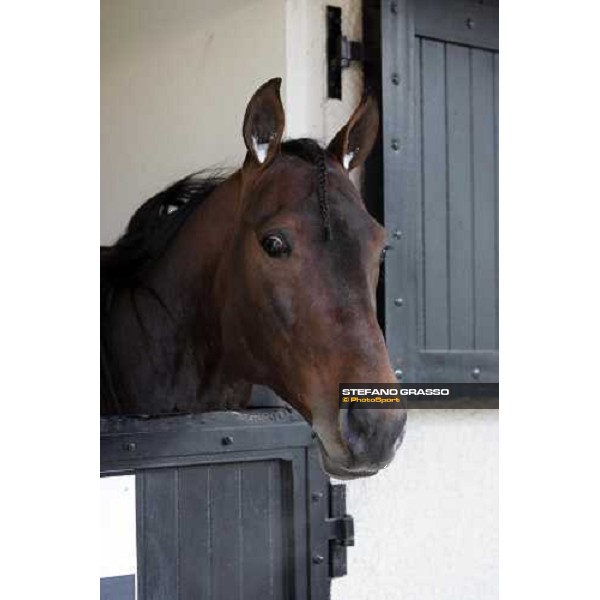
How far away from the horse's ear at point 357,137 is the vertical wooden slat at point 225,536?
0.33 meters

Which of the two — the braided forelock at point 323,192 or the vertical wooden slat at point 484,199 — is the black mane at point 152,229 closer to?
the braided forelock at point 323,192

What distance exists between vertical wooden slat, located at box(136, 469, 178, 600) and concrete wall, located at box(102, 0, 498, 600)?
211 millimetres

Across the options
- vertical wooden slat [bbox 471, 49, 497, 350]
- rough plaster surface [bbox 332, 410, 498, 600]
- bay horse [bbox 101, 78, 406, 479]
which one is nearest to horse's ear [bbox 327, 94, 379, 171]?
bay horse [bbox 101, 78, 406, 479]

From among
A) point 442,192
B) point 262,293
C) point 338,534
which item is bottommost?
point 338,534

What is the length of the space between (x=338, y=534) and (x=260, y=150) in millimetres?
417

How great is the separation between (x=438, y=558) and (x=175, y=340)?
1.17 feet

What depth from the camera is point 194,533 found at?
1205 millimetres

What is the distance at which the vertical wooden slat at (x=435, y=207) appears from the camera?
1267 mm

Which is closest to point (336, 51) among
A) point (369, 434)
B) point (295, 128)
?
point (295, 128)

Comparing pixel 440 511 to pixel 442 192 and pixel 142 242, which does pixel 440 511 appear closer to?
pixel 442 192

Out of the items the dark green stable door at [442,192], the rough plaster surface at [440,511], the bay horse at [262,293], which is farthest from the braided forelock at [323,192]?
the rough plaster surface at [440,511]
